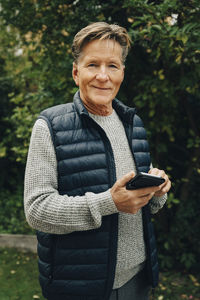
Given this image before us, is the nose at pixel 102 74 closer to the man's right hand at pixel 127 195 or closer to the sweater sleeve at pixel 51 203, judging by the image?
the sweater sleeve at pixel 51 203

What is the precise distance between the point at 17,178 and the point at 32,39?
10.8 ft

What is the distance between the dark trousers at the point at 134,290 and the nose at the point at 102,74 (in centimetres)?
119

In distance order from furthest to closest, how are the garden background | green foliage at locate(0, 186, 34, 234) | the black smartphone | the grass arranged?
green foliage at locate(0, 186, 34, 234)
the grass
the garden background
the black smartphone

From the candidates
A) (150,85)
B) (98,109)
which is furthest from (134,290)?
(150,85)

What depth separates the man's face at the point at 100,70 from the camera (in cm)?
152

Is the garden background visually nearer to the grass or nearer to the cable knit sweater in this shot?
the grass

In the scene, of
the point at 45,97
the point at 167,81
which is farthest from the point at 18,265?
the point at 167,81

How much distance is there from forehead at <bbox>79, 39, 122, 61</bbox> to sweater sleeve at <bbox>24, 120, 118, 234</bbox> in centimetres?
52

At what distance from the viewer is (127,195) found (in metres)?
1.36

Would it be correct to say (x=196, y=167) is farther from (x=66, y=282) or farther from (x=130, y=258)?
(x=66, y=282)

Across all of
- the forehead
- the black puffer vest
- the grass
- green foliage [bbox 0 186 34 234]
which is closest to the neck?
the black puffer vest

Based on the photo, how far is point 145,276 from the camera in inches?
71.2

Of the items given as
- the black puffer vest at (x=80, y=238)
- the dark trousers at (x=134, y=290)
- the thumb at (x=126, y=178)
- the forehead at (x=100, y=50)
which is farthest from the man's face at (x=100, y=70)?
the dark trousers at (x=134, y=290)

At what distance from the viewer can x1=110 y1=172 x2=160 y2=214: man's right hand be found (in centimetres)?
136
